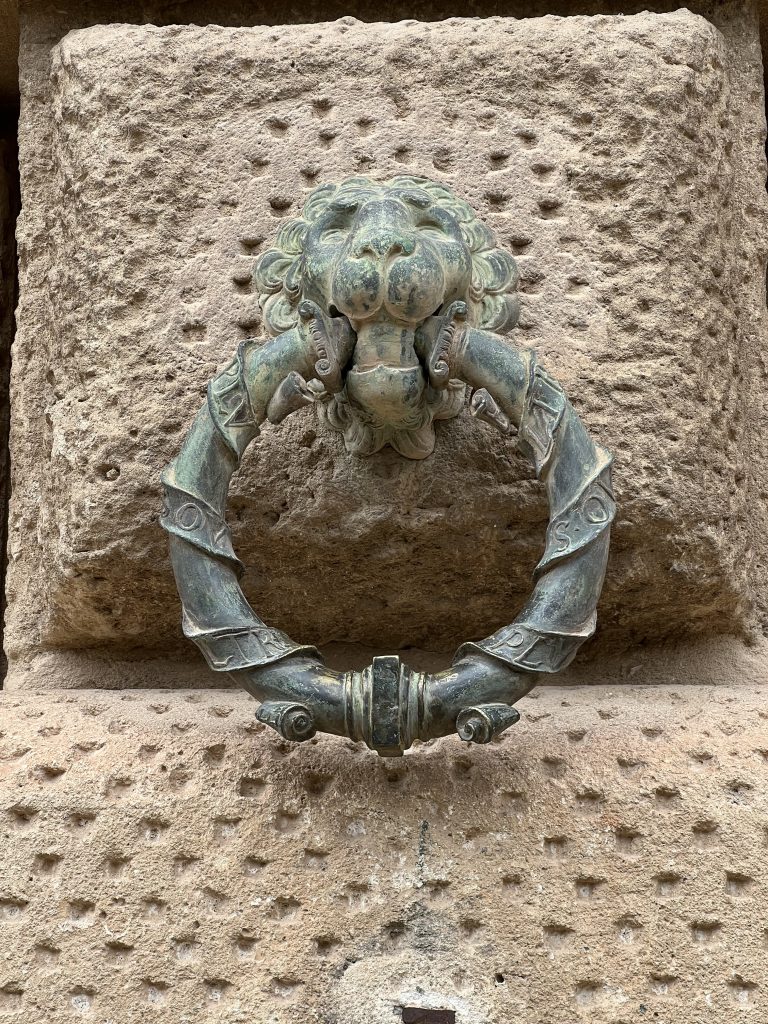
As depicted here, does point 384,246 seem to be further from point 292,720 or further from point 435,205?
point 292,720

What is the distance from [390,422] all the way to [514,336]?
6.2 inches

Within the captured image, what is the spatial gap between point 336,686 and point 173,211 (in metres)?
0.45

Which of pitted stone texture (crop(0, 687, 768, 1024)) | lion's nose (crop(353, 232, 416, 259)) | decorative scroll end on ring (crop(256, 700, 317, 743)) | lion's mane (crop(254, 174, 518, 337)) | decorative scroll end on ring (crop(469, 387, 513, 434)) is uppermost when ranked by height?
lion's nose (crop(353, 232, 416, 259))

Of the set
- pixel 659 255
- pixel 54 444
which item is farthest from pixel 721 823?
pixel 54 444

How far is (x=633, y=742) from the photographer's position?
121 centimetres

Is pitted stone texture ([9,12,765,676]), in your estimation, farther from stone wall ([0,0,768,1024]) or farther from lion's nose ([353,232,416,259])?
lion's nose ([353,232,416,259])

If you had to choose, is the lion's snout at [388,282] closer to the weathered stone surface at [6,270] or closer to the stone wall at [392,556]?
the stone wall at [392,556]

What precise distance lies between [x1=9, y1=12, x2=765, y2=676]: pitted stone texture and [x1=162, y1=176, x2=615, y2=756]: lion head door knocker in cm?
8

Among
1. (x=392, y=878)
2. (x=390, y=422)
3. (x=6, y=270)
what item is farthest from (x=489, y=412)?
(x=6, y=270)

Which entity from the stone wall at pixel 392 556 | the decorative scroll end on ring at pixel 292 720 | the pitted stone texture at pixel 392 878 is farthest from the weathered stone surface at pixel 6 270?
the decorative scroll end on ring at pixel 292 720

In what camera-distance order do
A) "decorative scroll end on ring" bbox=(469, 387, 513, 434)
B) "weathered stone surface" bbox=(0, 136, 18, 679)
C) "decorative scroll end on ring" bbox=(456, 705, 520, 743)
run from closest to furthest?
"decorative scroll end on ring" bbox=(456, 705, 520, 743), "decorative scroll end on ring" bbox=(469, 387, 513, 434), "weathered stone surface" bbox=(0, 136, 18, 679)

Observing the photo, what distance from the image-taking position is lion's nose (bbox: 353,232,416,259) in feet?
Answer: 3.67

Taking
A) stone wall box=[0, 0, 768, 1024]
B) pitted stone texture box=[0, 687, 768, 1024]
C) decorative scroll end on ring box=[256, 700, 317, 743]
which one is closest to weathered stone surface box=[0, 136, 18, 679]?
stone wall box=[0, 0, 768, 1024]

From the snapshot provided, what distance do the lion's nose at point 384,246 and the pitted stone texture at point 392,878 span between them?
0.37 m
